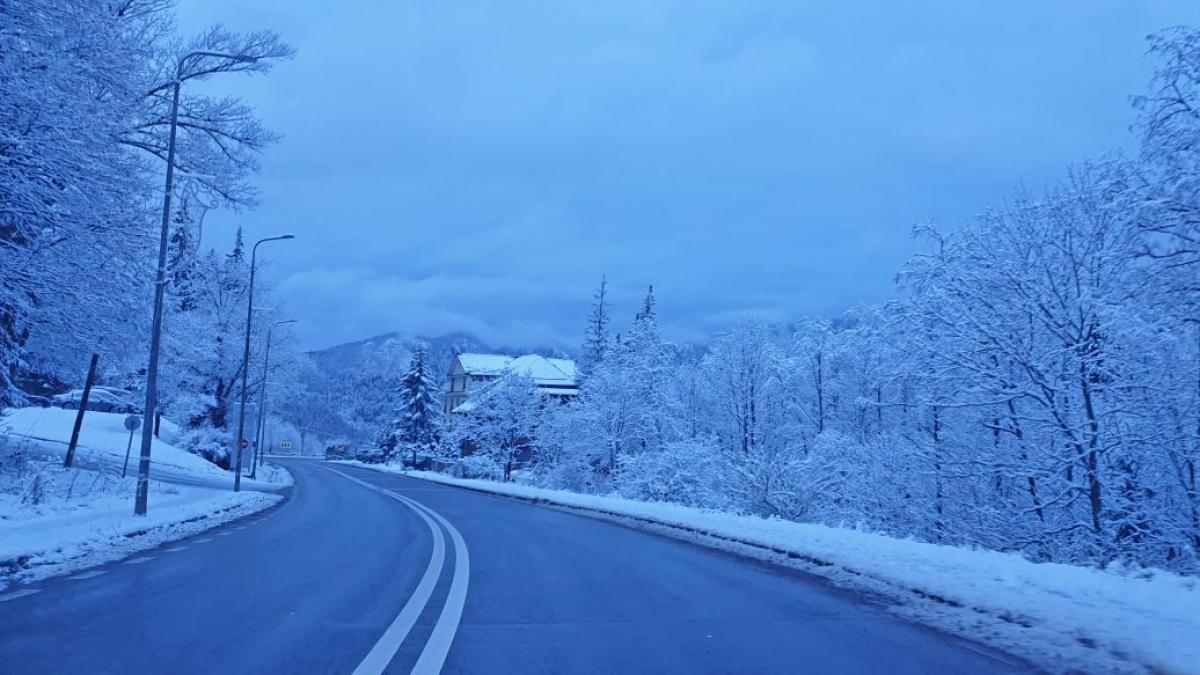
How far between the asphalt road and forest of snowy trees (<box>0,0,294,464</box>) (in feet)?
17.6

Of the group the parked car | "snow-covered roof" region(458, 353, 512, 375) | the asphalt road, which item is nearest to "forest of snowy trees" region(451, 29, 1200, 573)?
the asphalt road

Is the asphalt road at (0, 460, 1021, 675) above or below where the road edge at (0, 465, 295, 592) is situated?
above

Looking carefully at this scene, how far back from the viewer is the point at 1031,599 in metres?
9.05

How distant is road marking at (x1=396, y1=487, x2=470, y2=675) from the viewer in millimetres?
6523

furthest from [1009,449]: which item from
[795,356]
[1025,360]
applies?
[795,356]

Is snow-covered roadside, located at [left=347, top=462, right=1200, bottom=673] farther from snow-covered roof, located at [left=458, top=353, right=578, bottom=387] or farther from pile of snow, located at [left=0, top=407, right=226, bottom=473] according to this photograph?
snow-covered roof, located at [left=458, top=353, right=578, bottom=387]

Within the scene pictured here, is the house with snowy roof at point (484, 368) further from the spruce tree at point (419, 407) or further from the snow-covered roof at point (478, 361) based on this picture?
the spruce tree at point (419, 407)

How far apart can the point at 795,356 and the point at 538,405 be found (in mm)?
22680

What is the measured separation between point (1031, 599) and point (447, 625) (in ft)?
18.9

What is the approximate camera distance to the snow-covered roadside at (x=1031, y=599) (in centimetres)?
710

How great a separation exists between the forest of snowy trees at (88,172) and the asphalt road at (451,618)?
5359 millimetres

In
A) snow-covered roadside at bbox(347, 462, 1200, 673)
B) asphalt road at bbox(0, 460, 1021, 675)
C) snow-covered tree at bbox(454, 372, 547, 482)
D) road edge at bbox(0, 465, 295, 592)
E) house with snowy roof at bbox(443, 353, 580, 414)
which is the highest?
house with snowy roof at bbox(443, 353, 580, 414)

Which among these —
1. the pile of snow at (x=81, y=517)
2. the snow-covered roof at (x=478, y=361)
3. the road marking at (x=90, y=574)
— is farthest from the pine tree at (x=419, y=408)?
the road marking at (x=90, y=574)

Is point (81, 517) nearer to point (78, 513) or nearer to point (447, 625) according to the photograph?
point (78, 513)
